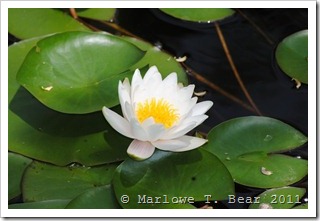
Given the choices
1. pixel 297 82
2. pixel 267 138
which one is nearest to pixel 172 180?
pixel 267 138

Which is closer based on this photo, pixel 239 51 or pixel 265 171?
pixel 265 171

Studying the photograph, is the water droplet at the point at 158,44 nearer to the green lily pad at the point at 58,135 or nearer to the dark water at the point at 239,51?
the dark water at the point at 239,51

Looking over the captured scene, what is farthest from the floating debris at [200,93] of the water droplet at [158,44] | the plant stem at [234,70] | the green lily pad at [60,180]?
the green lily pad at [60,180]

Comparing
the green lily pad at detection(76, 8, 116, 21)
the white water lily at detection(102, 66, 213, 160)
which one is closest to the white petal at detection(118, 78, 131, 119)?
the white water lily at detection(102, 66, 213, 160)

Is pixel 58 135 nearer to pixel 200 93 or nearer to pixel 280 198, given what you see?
pixel 200 93

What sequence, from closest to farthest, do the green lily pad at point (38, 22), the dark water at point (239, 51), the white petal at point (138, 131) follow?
1. the white petal at point (138, 131)
2. the dark water at point (239, 51)
3. the green lily pad at point (38, 22)
